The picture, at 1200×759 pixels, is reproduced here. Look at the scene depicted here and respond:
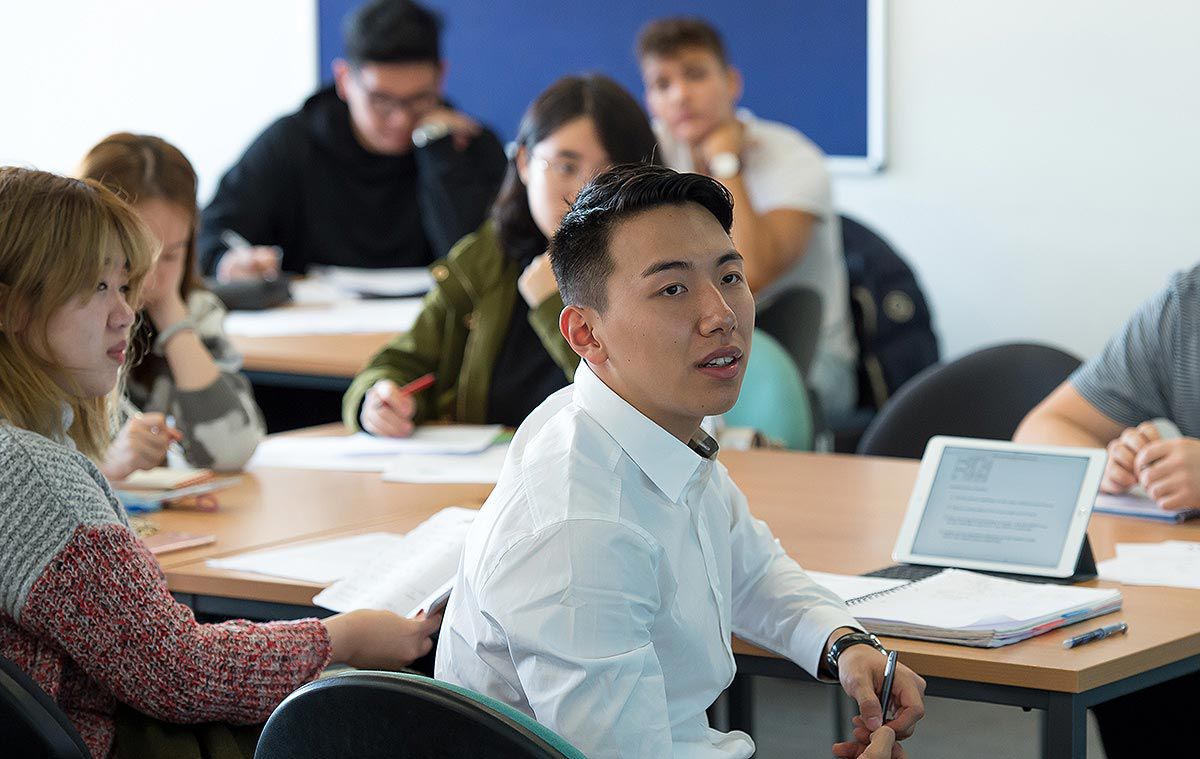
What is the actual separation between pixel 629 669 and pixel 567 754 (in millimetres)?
172

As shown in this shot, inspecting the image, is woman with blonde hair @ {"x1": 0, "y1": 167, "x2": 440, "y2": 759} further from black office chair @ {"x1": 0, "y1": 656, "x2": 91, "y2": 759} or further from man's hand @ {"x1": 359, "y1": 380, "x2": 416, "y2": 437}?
man's hand @ {"x1": 359, "y1": 380, "x2": 416, "y2": 437}

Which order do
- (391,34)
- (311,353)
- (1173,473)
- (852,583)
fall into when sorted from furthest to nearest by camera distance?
(391,34) → (311,353) → (1173,473) → (852,583)

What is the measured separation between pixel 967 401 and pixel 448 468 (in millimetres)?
954

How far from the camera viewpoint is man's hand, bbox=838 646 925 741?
147cm

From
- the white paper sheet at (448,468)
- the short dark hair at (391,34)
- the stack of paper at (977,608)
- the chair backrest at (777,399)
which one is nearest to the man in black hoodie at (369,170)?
the short dark hair at (391,34)

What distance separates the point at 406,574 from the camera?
1.83 m

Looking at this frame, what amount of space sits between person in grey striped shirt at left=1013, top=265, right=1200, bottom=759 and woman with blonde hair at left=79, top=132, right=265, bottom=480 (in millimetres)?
1310

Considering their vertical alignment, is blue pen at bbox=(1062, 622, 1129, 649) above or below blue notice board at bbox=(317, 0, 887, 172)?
below

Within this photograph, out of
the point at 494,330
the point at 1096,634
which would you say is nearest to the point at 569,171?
the point at 494,330

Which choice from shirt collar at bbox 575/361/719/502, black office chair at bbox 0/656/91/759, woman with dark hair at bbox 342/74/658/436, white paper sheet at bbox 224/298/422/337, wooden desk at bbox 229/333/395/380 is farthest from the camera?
white paper sheet at bbox 224/298/422/337

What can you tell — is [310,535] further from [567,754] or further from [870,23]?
[870,23]

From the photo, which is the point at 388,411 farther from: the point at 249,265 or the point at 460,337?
the point at 249,265

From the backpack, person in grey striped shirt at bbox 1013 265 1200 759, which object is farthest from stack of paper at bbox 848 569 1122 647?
the backpack

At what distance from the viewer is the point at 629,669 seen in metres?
1.30
